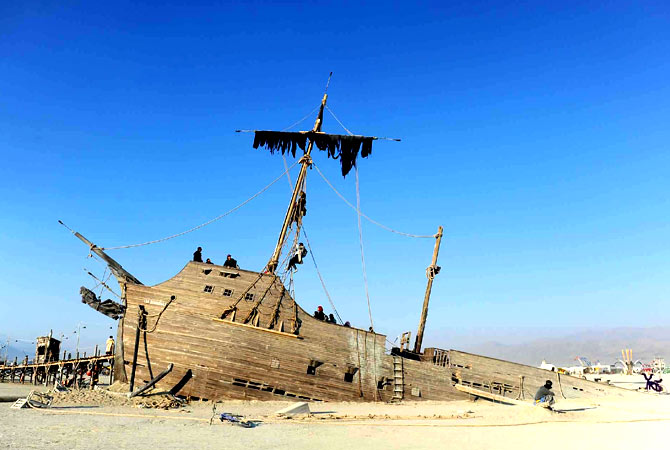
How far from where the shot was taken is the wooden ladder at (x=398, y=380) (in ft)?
61.2

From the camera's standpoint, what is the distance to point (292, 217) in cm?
2202

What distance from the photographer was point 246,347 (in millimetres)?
16719

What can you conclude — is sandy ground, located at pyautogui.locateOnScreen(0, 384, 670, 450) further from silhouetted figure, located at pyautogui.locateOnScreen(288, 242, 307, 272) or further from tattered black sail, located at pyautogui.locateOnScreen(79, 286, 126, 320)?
silhouetted figure, located at pyautogui.locateOnScreen(288, 242, 307, 272)

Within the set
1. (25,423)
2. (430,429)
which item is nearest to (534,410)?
(430,429)

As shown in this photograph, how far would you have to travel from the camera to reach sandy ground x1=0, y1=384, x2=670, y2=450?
9.41m

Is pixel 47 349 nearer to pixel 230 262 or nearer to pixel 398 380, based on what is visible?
pixel 230 262

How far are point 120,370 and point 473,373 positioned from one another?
1510cm

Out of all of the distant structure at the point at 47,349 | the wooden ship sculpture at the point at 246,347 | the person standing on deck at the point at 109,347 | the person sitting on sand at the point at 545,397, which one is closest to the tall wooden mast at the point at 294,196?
the wooden ship sculpture at the point at 246,347

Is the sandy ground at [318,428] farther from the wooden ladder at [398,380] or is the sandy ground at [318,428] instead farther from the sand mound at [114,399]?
the wooden ladder at [398,380]

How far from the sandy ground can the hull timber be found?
1112mm

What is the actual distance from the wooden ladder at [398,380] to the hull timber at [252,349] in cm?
4

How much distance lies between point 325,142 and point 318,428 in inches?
633

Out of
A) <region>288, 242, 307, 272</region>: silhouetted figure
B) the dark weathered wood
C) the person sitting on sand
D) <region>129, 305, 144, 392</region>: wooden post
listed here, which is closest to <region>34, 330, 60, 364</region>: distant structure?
<region>129, 305, 144, 392</region>: wooden post

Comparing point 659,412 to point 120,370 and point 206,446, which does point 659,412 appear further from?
point 120,370
